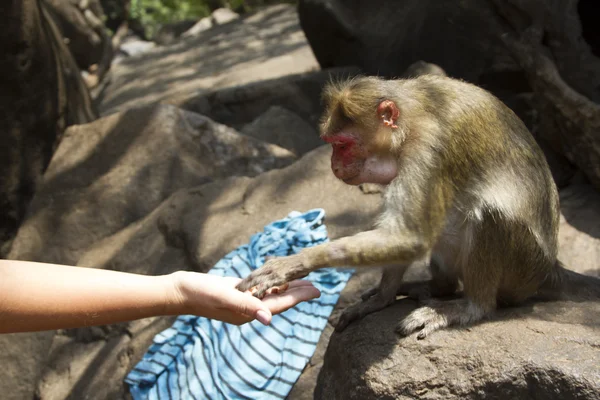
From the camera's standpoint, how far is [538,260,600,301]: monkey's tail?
4.13 meters

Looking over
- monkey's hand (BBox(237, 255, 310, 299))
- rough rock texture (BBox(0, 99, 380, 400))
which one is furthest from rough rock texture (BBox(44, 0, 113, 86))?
monkey's hand (BBox(237, 255, 310, 299))

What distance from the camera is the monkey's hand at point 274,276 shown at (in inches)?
139

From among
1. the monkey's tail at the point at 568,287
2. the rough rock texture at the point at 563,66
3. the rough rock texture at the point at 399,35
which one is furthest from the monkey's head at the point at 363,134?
the rough rock texture at the point at 399,35

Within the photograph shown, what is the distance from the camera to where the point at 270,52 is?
12812 mm

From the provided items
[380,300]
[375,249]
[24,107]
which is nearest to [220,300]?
[375,249]

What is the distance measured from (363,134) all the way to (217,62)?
968cm

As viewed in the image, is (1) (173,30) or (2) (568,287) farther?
(1) (173,30)

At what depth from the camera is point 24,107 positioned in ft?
22.1

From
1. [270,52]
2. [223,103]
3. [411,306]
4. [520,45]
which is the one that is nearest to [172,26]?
[270,52]

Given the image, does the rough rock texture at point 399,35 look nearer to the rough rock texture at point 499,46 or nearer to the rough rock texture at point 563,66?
the rough rock texture at point 499,46

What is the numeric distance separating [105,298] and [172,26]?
1700 centimetres

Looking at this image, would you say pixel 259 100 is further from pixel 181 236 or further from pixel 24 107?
pixel 181 236

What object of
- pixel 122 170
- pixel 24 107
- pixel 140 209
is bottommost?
pixel 140 209

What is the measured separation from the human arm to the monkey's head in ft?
2.48
